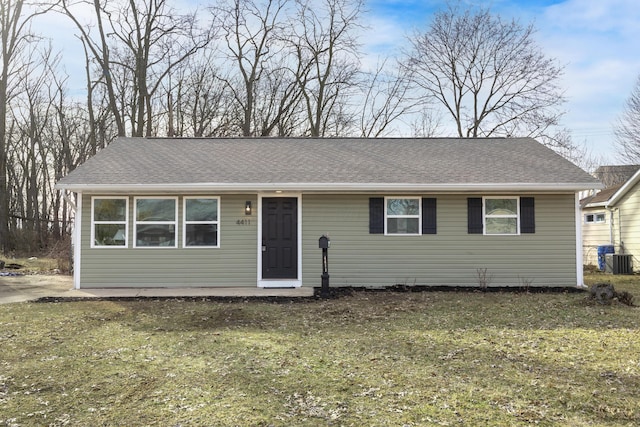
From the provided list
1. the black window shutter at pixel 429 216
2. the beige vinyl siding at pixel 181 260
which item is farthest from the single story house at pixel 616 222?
the beige vinyl siding at pixel 181 260

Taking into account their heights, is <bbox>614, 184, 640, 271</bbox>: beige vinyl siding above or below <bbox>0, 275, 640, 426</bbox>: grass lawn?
above

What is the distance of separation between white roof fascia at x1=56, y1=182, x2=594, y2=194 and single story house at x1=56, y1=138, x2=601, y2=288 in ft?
0.15

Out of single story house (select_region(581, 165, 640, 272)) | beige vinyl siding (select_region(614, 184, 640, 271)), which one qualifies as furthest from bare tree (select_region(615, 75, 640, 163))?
beige vinyl siding (select_region(614, 184, 640, 271))

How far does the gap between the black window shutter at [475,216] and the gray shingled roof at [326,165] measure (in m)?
0.60

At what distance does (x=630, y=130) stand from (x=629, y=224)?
1358cm

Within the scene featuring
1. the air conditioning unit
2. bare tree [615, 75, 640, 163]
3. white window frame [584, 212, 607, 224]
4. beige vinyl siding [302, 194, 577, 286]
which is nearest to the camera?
beige vinyl siding [302, 194, 577, 286]

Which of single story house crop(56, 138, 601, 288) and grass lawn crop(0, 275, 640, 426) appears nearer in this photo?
grass lawn crop(0, 275, 640, 426)

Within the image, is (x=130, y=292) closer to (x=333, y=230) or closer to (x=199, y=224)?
(x=199, y=224)

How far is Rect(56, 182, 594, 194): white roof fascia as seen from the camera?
9.94 metres

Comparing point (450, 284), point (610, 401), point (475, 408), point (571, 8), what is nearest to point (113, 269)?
point (450, 284)

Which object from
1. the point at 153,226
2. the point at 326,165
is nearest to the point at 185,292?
the point at 153,226

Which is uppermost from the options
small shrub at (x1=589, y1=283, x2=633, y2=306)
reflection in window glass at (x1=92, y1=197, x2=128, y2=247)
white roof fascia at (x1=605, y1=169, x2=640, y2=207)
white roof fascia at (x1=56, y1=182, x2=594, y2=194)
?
white roof fascia at (x1=605, y1=169, x2=640, y2=207)

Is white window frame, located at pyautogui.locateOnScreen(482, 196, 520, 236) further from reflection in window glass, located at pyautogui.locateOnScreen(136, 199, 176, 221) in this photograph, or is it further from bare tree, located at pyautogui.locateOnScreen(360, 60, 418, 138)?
bare tree, located at pyautogui.locateOnScreen(360, 60, 418, 138)

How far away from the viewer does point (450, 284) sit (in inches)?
416
